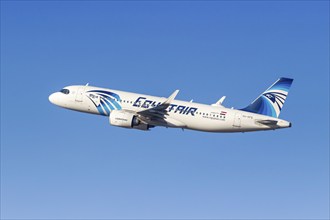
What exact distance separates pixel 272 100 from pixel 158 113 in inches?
773

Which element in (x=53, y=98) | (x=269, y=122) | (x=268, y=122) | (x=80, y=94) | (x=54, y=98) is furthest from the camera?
(x=53, y=98)

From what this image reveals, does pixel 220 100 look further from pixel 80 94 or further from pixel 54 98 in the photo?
pixel 54 98

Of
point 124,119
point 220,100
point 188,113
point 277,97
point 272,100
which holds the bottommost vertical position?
point 124,119

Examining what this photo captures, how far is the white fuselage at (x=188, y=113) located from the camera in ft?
310

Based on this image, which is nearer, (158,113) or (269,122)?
(269,122)

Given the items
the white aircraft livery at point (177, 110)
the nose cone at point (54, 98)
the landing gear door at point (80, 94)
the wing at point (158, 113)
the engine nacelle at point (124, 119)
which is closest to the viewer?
the wing at point (158, 113)

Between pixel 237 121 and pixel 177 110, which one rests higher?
pixel 177 110

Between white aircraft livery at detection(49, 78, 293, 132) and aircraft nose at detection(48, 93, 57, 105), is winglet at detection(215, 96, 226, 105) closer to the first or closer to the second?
white aircraft livery at detection(49, 78, 293, 132)

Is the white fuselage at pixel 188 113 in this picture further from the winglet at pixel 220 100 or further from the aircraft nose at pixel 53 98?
the aircraft nose at pixel 53 98

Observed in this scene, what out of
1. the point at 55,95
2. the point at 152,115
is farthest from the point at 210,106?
the point at 55,95

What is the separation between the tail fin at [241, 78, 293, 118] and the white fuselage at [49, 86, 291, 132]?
242 cm

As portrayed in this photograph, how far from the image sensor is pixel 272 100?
99.4 metres

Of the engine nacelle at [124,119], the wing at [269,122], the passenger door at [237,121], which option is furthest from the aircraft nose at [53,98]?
the wing at [269,122]

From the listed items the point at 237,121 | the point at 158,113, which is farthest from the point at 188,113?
the point at 237,121
